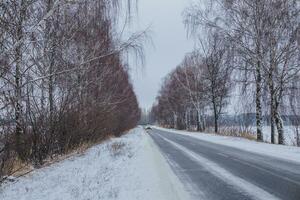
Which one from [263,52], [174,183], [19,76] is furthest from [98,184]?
[263,52]

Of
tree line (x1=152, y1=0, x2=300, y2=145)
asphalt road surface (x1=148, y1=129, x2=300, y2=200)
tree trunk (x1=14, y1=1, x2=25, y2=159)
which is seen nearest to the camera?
tree trunk (x1=14, y1=1, x2=25, y2=159)

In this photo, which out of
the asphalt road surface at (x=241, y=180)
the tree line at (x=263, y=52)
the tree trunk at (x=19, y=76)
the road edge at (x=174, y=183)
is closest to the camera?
the tree trunk at (x=19, y=76)

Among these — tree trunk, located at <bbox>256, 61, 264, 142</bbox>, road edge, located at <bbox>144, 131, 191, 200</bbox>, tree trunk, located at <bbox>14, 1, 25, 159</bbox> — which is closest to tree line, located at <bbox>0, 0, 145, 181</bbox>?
tree trunk, located at <bbox>14, 1, 25, 159</bbox>

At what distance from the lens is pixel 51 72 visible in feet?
42.7

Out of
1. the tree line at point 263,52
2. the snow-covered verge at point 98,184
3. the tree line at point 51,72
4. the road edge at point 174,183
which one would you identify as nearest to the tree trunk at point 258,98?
the tree line at point 263,52

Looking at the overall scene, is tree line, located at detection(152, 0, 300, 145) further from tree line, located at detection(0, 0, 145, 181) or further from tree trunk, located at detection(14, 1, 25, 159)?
tree trunk, located at detection(14, 1, 25, 159)

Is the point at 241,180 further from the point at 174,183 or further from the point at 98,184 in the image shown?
the point at 98,184

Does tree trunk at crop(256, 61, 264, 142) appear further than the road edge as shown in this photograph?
Yes

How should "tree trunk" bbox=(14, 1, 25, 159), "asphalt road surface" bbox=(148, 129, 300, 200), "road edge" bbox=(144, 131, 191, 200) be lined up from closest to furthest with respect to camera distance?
"tree trunk" bbox=(14, 1, 25, 159) → "road edge" bbox=(144, 131, 191, 200) → "asphalt road surface" bbox=(148, 129, 300, 200)

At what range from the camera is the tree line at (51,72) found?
28.3 feet

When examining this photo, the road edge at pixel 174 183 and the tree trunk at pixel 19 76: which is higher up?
the tree trunk at pixel 19 76

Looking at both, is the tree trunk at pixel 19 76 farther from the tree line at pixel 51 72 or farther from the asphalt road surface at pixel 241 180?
the asphalt road surface at pixel 241 180

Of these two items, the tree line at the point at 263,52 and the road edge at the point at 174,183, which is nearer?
the road edge at the point at 174,183

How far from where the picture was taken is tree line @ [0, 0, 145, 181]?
28.3ft
